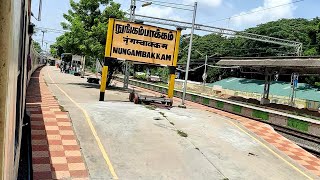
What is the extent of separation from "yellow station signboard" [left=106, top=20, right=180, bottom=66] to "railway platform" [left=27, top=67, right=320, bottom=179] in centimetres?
548

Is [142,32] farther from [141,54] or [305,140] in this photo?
[305,140]

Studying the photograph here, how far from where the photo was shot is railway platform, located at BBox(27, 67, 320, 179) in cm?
786

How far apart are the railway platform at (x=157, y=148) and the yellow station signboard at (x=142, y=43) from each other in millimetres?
5482

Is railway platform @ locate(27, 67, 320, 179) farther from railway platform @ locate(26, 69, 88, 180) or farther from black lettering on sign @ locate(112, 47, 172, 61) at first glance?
black lettering on sign @ locate(112, 47, 172, 61)

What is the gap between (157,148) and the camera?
9.20 meters

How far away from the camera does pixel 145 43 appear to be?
18141mm

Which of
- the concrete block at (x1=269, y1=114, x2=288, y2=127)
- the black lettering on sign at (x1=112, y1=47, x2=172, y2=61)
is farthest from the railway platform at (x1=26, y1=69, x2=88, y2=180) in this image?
the concrete block at (x1=269, y1=114, x2=288, y2=127)

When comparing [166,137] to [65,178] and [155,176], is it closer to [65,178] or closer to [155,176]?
[155,176]

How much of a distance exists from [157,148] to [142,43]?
9.81 m

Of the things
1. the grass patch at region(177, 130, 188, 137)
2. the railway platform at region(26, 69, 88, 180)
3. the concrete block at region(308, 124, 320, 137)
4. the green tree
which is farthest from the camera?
the green tree

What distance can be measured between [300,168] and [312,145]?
16.2 ft

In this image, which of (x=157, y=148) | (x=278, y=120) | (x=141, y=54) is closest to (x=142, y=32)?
(x=141, y=54)

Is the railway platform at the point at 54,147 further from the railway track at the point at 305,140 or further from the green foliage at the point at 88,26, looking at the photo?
the green foliage at the point at 88,26

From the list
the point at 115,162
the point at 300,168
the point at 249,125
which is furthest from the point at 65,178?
the point at 249,125
